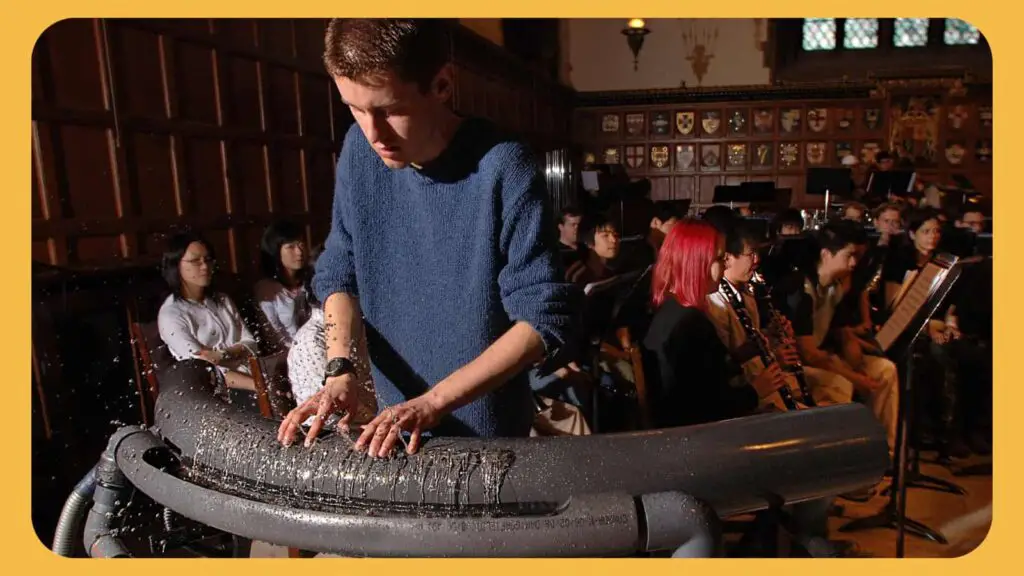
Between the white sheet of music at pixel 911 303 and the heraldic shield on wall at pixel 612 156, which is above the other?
the heraldic shield on wall at pixel 612 156

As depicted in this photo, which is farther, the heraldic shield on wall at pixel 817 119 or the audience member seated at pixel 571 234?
the heraldic shield on wall at pixel 817 119

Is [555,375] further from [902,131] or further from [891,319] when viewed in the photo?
[902,131]

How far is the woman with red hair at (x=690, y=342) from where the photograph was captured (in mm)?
729

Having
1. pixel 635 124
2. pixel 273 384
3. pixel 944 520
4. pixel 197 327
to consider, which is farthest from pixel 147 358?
pixel 944 520

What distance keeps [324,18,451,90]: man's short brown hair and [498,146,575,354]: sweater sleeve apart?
9 cm

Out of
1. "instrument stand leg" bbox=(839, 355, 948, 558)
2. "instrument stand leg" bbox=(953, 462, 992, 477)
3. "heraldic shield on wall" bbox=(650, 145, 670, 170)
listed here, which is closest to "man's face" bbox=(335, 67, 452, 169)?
"heraldic shield on wall" bbox=(650, 145, 670, 170)

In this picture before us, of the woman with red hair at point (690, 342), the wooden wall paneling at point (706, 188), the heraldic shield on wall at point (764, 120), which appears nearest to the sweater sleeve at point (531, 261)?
the woman with red hair at point (690, 342)

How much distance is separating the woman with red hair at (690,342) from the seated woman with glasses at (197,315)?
478mm

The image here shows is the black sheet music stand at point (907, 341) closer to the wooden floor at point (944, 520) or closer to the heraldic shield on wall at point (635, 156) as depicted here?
the wooden floor at point (944, 520)

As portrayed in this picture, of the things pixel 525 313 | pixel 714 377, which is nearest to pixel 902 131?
pixel 714 377

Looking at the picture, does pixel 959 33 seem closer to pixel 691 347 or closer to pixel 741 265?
pixel 741 265

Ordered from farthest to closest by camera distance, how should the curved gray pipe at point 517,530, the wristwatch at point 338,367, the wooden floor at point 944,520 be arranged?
the wooden floor at point 944,520, the wristwatch at point 338,367, the curved gray pipe at point 517,530

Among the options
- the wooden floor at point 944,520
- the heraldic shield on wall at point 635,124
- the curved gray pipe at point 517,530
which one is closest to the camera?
the curved gray pipe at point 517,530

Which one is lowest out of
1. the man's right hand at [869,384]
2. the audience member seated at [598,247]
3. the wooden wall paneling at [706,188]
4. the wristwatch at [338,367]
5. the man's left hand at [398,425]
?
the man's right hand at [869,384]
